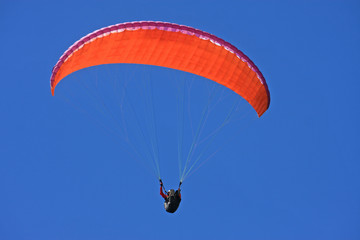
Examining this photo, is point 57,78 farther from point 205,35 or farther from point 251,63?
point 251,63

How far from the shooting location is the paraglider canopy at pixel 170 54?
18734 mm

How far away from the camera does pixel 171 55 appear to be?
20312 millimetres

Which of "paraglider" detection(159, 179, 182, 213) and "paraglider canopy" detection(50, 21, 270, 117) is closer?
"paraglider canopy" detection(50, 21, 270, 117)

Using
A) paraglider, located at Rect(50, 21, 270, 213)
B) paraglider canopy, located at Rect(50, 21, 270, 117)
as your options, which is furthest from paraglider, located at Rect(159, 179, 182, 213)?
paraglider canopy, located at Rect(50, 21, 270, 117)

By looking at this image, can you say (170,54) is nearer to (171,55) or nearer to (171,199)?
(171,55)

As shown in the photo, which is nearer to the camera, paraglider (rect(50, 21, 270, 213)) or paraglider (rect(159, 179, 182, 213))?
paraglider (rect(50, 21, 270, 213))

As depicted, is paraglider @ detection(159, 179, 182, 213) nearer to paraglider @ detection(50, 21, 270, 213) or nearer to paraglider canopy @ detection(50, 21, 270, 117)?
paraglider @ detection(50, 21, 270, 213)

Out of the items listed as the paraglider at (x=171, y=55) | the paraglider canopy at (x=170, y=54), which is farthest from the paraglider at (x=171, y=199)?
the paraglider canopy at (x=170, y=54)

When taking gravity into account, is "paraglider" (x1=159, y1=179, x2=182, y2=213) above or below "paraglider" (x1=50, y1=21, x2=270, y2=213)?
below

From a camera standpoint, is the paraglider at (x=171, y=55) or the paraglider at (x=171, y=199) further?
the paraglider at (x=171, y=199)

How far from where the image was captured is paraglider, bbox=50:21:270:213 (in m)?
18.8

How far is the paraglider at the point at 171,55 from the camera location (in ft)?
61.5

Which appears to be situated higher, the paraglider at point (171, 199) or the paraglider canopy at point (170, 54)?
the paraglider canopy at point (170, 54)

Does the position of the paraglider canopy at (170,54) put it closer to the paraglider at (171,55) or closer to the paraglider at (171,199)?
the paraglider at (171,55)
